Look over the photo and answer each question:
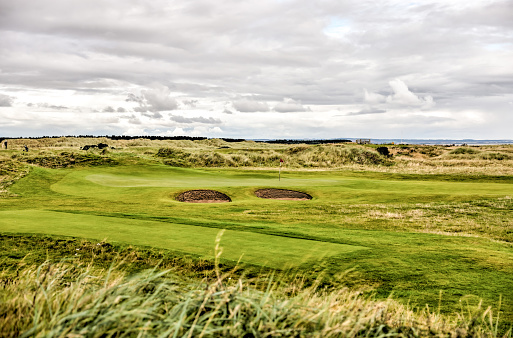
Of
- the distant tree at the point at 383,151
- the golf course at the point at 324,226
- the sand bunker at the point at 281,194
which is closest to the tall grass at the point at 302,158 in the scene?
the distant tree at the point at 383,151

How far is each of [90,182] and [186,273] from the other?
27.6 metres

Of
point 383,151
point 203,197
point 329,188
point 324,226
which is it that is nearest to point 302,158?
point 383,151

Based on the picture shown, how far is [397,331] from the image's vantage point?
13.3 feet

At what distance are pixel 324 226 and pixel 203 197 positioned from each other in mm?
12479

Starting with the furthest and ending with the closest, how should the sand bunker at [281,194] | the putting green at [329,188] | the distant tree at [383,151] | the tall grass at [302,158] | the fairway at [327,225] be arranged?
the distant tree at [383,151] < the tall grass at [302,158] < the sand bunker at [281,194] < the putting green at [329,188] < the fairway at [327,225]

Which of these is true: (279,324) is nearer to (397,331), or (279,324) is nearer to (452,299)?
(397,331)

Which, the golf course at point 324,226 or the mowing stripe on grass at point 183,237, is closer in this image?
the golf course at point 324,226

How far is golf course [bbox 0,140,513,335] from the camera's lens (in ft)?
28.4

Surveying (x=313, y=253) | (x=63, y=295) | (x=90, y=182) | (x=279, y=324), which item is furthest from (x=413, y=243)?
(x=90, y=182)

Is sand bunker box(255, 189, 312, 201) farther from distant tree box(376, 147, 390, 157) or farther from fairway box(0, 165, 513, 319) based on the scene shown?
distant tree box(376, 147, 390, 157)

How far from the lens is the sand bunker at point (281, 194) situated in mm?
29188

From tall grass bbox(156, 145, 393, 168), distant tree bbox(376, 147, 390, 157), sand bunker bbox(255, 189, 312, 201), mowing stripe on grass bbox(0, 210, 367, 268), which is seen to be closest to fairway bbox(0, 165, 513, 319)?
mowing stripe on grass bbox(0, 210, 367, 268)

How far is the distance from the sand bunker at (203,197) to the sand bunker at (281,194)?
2.93 metres

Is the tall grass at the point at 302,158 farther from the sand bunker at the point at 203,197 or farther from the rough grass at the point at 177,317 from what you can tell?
the rough grass at the point at 177,317
